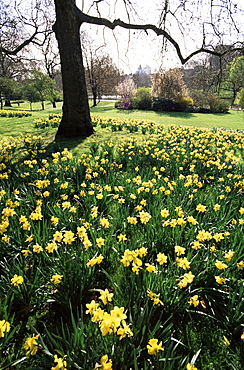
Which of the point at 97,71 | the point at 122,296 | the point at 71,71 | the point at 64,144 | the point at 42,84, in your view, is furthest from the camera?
the point at 97,71

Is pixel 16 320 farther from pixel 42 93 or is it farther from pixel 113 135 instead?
pixel 42 93

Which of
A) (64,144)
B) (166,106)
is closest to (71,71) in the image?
(64,144)

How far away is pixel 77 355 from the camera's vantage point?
1.19 metres

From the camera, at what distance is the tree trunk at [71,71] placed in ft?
20.4

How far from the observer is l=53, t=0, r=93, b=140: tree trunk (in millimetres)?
6207

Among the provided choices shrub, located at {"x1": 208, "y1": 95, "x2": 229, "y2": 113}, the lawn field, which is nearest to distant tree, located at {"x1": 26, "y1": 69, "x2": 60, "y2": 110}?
shrub, located at {"x1": 208, "y1": 95, "x2": 229, "y2": 113}

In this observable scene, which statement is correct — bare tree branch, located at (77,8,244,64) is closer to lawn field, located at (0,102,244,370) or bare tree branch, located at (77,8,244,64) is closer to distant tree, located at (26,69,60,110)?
lawn field, located at (0,102,244,370)

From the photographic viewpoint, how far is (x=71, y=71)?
6.44 meters

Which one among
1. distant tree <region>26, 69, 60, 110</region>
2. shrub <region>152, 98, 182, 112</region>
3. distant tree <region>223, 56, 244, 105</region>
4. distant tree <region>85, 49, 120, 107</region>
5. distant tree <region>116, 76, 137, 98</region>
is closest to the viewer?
distant tree <region>223, 56, 244, 105</region>

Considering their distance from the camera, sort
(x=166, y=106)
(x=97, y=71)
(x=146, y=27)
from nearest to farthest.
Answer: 1. (x=146, y=27)
2. (x=166, y=106)
3. (x=97, y=71)

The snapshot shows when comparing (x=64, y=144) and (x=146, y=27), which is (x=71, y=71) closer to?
(x=64, y=144)

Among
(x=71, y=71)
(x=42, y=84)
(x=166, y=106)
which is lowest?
(x=71, y=71)

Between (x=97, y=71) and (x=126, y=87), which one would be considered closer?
(x=97, y=71)

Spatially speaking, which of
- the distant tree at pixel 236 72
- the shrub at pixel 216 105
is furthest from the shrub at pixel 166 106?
the distant tree at pixel 236 72
